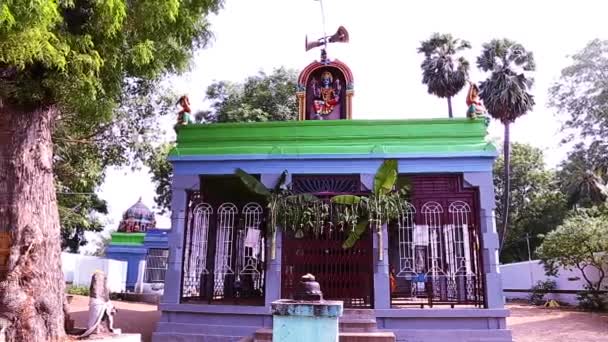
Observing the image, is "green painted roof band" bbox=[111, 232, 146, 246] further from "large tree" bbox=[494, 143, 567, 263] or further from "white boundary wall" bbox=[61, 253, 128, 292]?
"large tree" bbox=[494, 143, 567, 263]

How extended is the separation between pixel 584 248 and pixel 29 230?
1762 centimetres

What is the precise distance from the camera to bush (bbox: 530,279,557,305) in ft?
68.9

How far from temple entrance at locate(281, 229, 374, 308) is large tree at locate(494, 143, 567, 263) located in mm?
23987

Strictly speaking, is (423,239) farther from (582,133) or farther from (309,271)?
(582,133)

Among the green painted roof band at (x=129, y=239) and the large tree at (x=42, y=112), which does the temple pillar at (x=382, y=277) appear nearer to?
the large tree at (x=42, y=112)

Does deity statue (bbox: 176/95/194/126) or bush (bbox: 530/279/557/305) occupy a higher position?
deity statue (bbox: 176/95/194/126)

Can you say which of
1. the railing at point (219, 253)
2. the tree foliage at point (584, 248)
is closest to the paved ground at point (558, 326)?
the tree foliage at point (584, 248)

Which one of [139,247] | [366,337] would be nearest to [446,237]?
[366,337]

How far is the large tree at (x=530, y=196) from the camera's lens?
31281 millimetres

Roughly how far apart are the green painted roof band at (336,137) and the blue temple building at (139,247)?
13.5 m

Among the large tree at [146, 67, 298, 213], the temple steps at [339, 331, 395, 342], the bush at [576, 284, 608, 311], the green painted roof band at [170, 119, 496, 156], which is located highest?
Result: the large tree at [146, 67, 298, 213]

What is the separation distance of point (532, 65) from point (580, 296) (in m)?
11.5

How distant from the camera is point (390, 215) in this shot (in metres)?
9.73

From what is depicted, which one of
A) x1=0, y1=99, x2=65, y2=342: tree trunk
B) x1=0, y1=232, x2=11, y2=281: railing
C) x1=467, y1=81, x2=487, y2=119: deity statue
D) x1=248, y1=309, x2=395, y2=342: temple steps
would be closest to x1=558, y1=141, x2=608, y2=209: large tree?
x1=467, y1=81, x2=487, y2=119: deity statue
